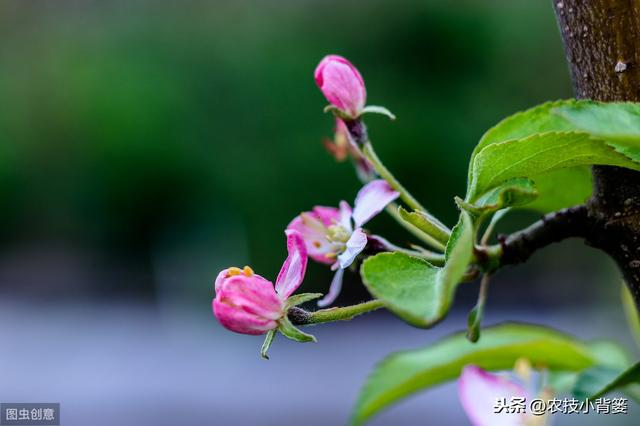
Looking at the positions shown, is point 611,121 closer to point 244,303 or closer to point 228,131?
point 244,303

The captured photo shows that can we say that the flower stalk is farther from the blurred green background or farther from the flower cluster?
the blurred green background

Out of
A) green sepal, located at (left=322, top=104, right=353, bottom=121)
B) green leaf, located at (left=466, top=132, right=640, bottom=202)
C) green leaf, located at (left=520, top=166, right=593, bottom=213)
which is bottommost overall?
green leaf, located at (left=466, top=132, right=640, bottom=202)

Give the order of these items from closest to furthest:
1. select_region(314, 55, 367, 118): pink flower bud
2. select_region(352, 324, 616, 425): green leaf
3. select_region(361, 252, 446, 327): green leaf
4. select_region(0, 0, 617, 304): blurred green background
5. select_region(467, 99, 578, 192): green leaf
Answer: select_region(361, 252, 446, 327): green leaf, select_region(467, 99, 578, 192): green leaf, select_region(314, 55, 367, 118): pink flower bud, select_region(352, 324, 616, 425): green leaf, select_region(0, 0, 617, 304): blurred green background

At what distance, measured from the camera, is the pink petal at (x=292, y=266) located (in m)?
0.44

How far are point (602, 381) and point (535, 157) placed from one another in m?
0.19

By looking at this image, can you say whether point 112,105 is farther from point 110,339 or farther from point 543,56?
point 543,56

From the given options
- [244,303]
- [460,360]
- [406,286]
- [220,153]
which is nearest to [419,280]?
[406,286]

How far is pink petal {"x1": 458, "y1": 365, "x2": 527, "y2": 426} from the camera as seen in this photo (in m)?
0.48

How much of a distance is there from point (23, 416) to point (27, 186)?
4.20 metres

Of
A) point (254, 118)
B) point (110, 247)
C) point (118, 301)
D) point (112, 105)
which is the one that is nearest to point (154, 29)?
point (112, 105)

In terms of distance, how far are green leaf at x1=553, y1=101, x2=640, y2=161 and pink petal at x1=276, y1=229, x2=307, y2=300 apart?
0.52 feet

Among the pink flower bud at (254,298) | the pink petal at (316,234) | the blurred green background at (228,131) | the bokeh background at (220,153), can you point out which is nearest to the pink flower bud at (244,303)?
the pink flower bud at (254,298)

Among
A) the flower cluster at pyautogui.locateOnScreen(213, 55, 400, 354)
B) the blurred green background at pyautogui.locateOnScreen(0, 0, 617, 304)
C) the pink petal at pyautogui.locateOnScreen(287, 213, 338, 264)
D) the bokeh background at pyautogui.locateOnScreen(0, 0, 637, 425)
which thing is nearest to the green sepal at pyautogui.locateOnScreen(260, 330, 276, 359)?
the flower cluster at pyautogui.locateOnScreen(213, 55, 400, 354)

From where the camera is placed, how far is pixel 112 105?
17.0 feet
